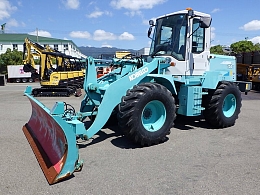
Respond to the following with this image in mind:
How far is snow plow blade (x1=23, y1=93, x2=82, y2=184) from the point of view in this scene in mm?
3666

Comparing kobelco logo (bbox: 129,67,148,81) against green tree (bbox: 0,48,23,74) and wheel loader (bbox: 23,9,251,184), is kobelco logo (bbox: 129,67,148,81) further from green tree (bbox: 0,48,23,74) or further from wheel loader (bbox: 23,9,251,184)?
green tree (bbox: 0,48,23,74)

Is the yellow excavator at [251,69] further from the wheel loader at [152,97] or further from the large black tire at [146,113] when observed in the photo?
the large black tire at [146,113]

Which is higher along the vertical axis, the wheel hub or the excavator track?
the wheel hub

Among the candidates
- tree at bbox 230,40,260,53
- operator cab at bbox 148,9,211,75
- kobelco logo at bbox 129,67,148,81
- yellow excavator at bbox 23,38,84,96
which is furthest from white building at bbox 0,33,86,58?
kobelco logo at bbox 129,67,148,81

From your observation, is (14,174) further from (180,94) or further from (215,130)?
(215,130)

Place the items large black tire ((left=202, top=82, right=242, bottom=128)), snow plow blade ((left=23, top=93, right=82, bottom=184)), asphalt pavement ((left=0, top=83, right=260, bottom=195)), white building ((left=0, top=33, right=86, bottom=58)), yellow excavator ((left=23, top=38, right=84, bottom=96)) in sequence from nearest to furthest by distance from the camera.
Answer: asphalt pavement ((left=0, top=83, right=260, bottom=195)), snow plow blade ((left=23, top=93, right=82, bottom=184)), large black tire ((left=202, top=82, right=242, bottom=128)), yellow excavator ((left=23, top=38, right=84, bottom=96)), white building ((left=0, top=33, right=86, bottom=58))

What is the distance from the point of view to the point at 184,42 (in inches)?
242

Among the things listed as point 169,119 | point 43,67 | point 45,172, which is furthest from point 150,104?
point 43,67

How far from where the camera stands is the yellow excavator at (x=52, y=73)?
14750mm

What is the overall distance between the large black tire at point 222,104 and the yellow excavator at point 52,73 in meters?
8.56

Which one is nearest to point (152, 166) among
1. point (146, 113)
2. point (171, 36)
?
point (146, 113)

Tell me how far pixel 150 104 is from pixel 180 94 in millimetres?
1230

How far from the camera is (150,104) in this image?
5.27m

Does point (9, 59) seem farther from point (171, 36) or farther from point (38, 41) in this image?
point (171, 36)
